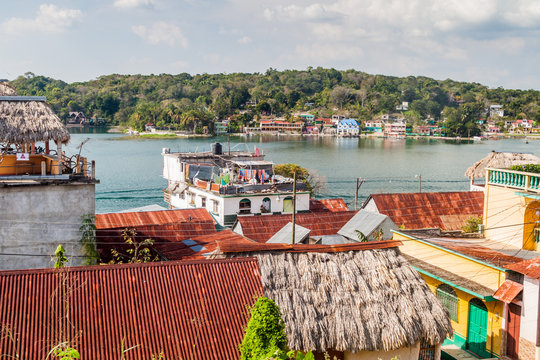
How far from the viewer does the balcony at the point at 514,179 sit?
11172mm

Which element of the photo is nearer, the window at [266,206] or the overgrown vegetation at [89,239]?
the overgrown vegetation at [89,239]

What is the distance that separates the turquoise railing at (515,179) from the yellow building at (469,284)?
59.3 inches

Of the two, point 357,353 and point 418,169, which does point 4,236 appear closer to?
point 357,353

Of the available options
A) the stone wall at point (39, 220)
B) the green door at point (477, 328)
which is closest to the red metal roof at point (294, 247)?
the green door at point (477, 328)

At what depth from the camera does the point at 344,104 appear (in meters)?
146

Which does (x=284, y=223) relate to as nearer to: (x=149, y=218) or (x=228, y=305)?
(x=149, y=218)

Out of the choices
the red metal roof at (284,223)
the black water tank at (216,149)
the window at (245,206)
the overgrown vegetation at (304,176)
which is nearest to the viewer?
the red metal roof at (284,223)

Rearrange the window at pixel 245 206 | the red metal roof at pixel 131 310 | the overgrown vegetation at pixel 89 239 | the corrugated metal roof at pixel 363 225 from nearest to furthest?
1. the red metal roof at pixel 131 310
2. the overgrown vegetation at pixel 89 239
3. the corrugated metal roof at pixel 363 225
4. the window at pixel 245 206

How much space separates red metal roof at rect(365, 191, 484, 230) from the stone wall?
12.8 m

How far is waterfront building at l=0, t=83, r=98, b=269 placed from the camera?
33.2 feet

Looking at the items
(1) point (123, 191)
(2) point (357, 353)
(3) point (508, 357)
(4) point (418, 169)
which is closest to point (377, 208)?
(3) point (508, 357)

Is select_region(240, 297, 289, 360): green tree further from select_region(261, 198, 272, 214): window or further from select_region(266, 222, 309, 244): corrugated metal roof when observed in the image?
select_region(261, 198, 272, 214): window

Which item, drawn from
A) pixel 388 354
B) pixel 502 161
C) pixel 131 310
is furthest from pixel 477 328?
pixel 502 161

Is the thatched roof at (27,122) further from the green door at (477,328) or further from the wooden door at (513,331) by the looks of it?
the wooden door at (513,331)
